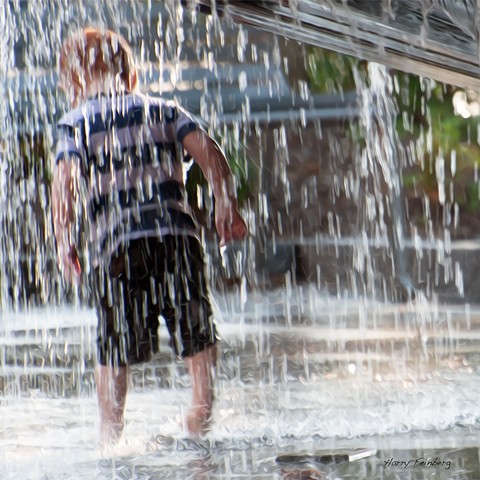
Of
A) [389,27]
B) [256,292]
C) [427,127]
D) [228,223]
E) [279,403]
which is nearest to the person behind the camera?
[389,27]

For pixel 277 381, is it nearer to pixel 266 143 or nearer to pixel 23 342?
pixel 23 342

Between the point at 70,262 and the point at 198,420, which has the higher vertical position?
the point at 70,262

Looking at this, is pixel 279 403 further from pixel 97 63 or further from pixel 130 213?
pixel 97 63

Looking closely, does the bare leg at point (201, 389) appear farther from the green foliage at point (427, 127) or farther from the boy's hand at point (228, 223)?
the green foliage at point (427, 127)

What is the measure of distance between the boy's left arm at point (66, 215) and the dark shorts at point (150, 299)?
0.30ft

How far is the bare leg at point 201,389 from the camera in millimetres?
3363

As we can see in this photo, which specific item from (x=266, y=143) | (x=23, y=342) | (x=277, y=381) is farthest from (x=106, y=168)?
(x=266, y=143)

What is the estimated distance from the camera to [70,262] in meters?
3.24

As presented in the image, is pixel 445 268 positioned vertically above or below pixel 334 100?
below

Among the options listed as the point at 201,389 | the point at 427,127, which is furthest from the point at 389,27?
the point at 427,127

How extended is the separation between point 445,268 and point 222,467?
235 inches

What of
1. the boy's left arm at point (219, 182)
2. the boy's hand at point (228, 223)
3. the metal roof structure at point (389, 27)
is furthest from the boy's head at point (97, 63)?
the metal roof structure at point (389, 27)

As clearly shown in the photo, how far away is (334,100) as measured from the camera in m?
9.73

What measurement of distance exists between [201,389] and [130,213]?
1.88 ft
